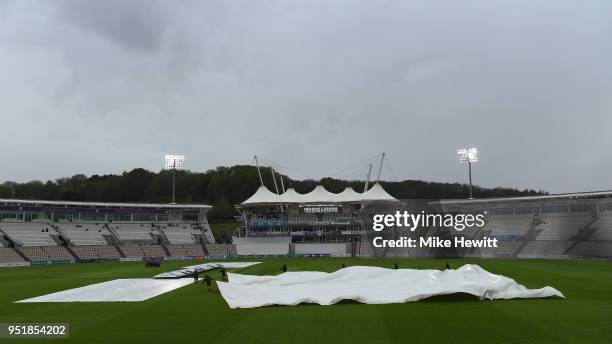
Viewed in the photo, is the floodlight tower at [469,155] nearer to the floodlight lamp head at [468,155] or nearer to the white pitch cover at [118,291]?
the floodlight lamp head at [468,155]

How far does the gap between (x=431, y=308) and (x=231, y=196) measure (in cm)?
9152

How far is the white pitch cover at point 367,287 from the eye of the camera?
16781mm

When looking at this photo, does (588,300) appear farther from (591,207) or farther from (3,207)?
(3,207)

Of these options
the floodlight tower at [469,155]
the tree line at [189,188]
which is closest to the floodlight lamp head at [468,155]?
the floodlight tower at [469,155]

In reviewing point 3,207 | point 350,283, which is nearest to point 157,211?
point 3,207

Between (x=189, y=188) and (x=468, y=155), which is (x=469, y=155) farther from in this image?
(x=189, y=188)

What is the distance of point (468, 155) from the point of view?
61531mm

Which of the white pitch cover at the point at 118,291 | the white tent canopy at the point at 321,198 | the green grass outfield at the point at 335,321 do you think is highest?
the white tent canopy at the point at 321,198

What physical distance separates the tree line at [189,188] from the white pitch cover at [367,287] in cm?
7731

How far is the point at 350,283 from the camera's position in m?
20.5

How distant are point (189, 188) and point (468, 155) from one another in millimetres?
66531

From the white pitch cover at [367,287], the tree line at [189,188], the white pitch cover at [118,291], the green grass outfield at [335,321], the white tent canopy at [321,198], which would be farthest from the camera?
the tree line at [189,188]

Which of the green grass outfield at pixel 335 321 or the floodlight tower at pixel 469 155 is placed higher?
the floodlight tower at pixel 469 155

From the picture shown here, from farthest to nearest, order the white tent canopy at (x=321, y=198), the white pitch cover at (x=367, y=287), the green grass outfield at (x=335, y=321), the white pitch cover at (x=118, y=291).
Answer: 1. the white tent canopy at (x=321, y=198)
2. the white pitch cover at (x=118, y=291)
3. the white pitch cover at (x=367, y=287)
4. the green grass outfield at (x=335, y=321)
